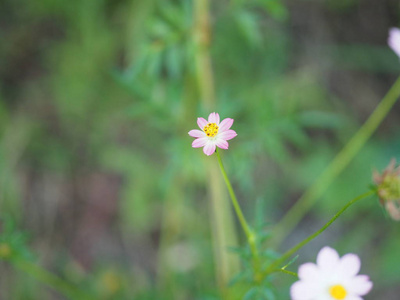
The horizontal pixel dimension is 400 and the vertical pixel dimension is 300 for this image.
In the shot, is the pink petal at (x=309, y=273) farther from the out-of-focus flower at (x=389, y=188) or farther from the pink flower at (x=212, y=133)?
the pink flower at (x=212, y=133)

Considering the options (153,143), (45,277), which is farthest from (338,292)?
(153,143)

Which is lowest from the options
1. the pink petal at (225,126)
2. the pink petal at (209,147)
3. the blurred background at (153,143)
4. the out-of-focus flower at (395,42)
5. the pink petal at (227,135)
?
the pink petal at (209,147)

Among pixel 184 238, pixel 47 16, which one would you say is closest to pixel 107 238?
pixel 184 238

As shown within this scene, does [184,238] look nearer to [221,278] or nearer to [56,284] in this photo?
[221,278]

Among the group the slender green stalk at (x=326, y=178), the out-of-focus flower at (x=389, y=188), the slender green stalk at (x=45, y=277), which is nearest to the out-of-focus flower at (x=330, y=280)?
the out-of-focus flower at (x=389, y=188)

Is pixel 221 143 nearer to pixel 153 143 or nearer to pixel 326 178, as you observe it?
pixel 326 178

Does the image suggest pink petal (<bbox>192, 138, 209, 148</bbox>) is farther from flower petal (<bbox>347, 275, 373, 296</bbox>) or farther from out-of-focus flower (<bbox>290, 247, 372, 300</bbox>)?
flower petal (<bbox>347, 275, 373, 296</bbox>)
